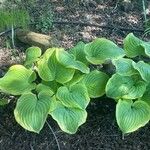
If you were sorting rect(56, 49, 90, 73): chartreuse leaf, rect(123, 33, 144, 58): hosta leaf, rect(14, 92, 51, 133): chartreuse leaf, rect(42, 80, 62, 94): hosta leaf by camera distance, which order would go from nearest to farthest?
rect(14, 92, 51, 133): chartreuse leaf
rect(56, 49, 90, 73): chartreuse leaf
rect(42, 80, 62, 94): hosta leaf
rect(123, 33, 144, 58): hosta leaf

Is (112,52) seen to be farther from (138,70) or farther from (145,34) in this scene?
(145,34)

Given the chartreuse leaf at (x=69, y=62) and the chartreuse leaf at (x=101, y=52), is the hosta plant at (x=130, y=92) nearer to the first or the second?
the chartreuse leaf at (x=101, y=52)

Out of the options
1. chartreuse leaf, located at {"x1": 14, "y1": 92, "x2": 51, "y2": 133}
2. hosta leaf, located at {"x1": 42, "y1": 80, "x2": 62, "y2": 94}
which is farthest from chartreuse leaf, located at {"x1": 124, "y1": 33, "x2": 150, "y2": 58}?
chartreuse leaf, located at {"x1": 14, "y1": 92, "x2": 51, "y2": 133}

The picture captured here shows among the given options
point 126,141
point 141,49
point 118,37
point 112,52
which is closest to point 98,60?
point 112,52

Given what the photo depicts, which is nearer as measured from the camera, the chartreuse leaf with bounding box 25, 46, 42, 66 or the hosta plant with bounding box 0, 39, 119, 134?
the hosta plant with bounding box 0, 39, 119, 134

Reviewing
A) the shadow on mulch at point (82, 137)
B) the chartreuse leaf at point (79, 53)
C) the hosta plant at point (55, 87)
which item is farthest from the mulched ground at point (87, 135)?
the chartreuse leaf at point (79, 53)

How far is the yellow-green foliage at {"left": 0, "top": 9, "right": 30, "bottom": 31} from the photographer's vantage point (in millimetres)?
3883

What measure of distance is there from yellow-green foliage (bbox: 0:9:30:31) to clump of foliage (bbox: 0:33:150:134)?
0.84m

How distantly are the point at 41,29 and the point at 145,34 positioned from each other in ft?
3.42

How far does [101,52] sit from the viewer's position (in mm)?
3119

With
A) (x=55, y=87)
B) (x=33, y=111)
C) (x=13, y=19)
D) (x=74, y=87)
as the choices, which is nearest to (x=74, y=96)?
(x=74, y=87)

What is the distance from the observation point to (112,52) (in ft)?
10.1

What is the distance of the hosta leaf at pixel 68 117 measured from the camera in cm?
277

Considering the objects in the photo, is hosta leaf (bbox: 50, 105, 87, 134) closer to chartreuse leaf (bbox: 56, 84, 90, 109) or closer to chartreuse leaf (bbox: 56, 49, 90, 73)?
chartreuse leaf (bbox: 56, 84, 90, 109)
